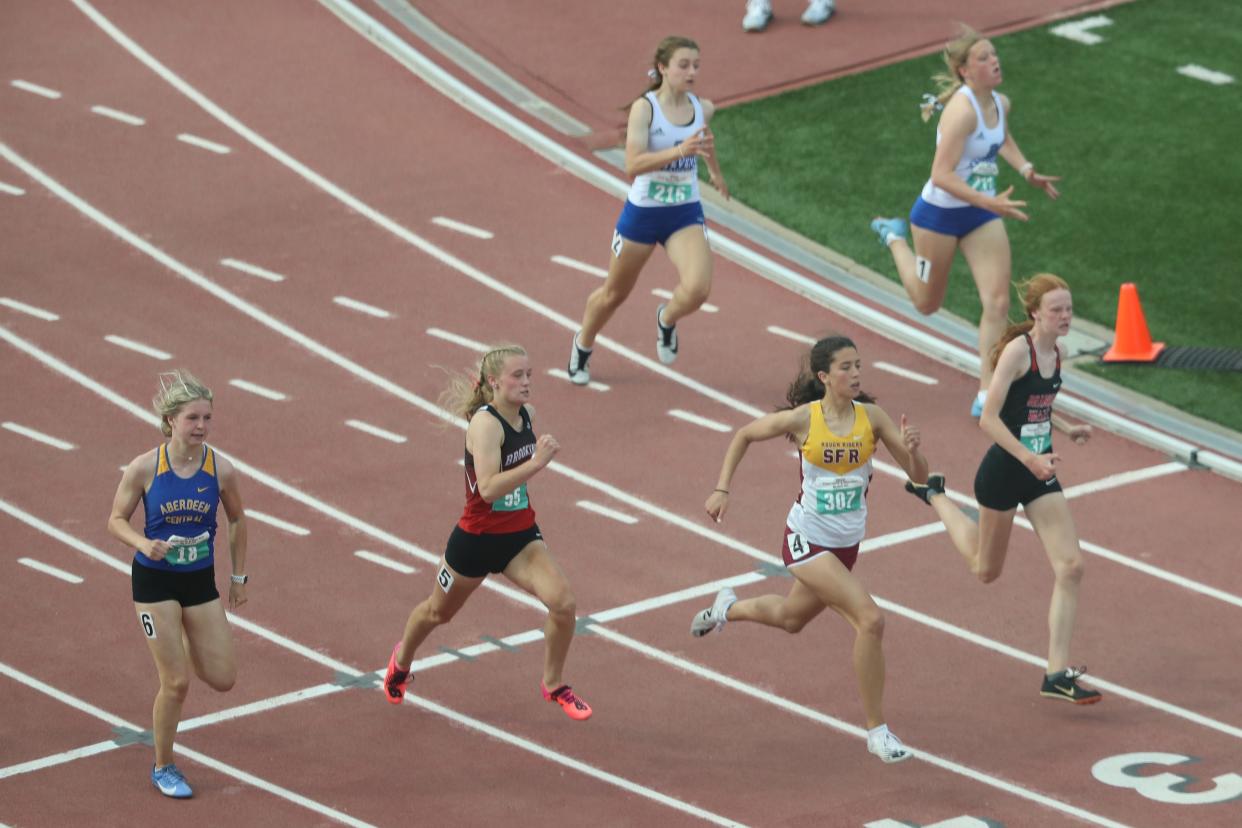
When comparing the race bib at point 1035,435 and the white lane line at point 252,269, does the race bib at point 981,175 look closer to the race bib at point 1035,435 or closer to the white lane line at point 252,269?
the race bib at point 1035,435

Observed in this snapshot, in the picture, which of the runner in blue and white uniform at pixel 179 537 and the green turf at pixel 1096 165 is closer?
the runner in blue and white uniform at pixel 179 537

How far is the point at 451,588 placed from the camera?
35.0 ft

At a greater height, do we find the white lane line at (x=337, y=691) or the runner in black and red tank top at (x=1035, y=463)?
the runner in black and red tank top at (x=1035, y=463)

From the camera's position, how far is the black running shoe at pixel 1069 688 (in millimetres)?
11070

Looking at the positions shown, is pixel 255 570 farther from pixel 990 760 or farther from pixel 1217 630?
pixel 1217 630

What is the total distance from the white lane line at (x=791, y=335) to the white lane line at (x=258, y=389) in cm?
366

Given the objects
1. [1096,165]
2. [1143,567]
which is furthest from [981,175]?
[1096,165]

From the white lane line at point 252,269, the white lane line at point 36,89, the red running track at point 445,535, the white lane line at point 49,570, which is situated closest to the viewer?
the red running track at point 445,535

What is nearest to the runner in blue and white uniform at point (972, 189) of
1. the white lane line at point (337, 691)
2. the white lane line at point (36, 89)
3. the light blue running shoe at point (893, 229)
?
the light blue running shoe at point (893, 229)

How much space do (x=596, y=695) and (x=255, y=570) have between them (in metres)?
2.48

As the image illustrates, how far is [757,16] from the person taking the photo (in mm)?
21406

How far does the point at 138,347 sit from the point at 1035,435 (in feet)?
24.2

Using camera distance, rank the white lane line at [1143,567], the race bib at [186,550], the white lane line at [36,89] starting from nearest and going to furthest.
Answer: the race bib at [186,550] < the white lane line at [1143,567] < the white lane line at [36,89]

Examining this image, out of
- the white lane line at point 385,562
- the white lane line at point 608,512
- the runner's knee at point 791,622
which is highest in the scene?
the runner's knee at point 791,622
